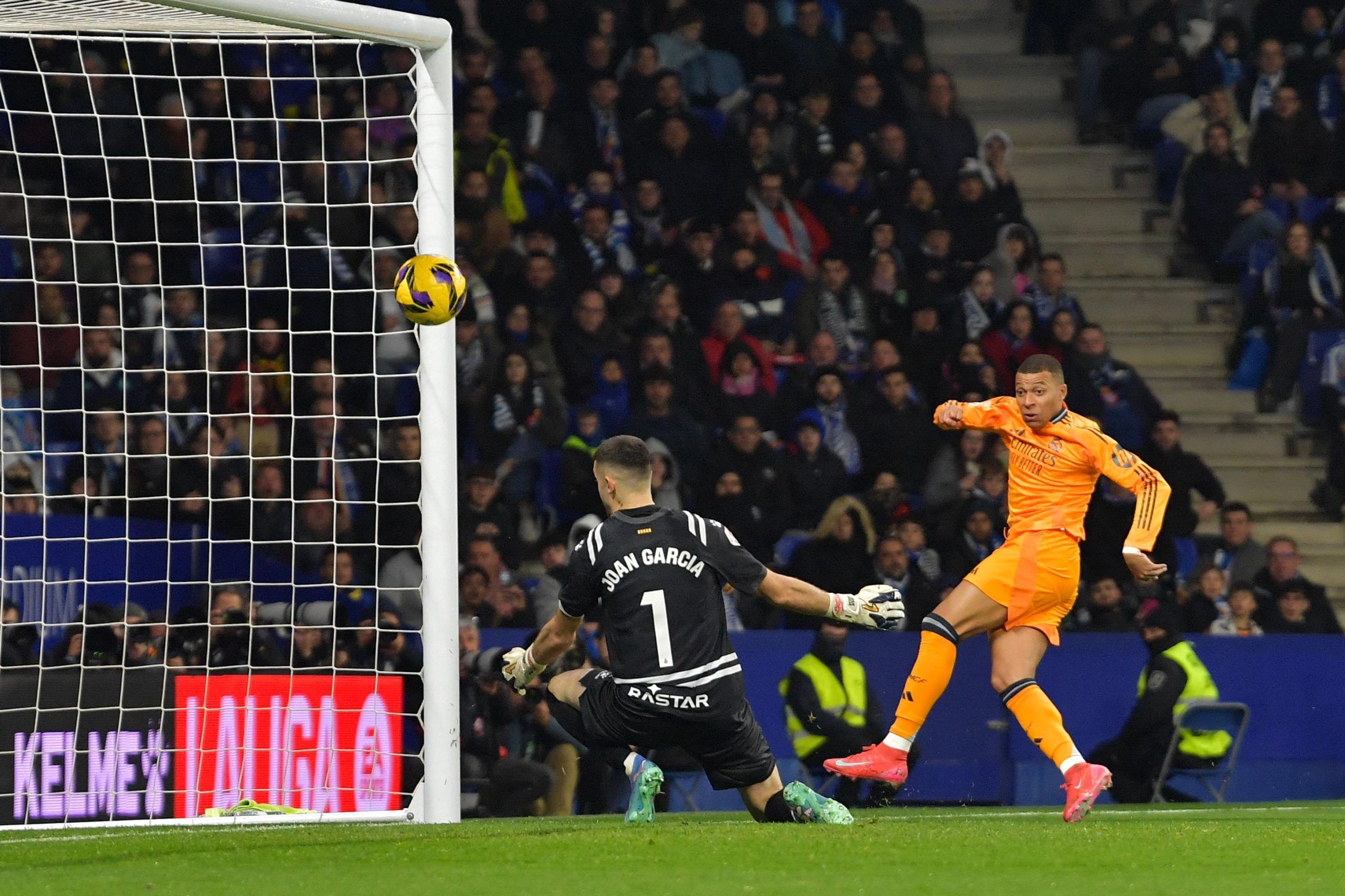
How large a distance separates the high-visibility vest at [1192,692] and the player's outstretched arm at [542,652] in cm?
494

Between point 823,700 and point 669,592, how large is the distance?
3.99 m

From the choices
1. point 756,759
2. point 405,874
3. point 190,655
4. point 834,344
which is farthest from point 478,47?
point 405,874

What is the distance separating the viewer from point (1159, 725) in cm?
1114

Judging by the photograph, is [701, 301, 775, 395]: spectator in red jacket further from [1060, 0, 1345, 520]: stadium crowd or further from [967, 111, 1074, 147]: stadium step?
[967, 111, 1074, 147]: stadium step

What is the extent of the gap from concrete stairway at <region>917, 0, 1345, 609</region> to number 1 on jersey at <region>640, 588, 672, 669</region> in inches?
334

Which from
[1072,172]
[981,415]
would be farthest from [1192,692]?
[1072,172]

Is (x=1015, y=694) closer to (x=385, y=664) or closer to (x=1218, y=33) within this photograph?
(x=385, y=664)

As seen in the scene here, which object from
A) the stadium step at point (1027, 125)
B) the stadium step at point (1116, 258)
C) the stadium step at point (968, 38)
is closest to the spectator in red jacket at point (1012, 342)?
the stadium step at point (1116, 258)

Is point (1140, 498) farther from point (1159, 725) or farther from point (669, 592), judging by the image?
point (1159, 725)

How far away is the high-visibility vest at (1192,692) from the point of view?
439 inches

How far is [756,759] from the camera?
719 cm

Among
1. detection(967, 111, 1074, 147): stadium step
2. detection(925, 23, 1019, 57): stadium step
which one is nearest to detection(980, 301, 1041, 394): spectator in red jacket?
detection(967, 111, 1074, 147): stadium step

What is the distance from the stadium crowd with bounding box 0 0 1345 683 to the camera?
11.6 m

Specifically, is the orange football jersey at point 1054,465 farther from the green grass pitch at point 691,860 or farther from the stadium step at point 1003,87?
the stadium step at point 1003,87
